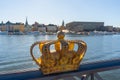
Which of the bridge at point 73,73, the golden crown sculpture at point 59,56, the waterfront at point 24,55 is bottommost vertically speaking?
the waterfront at point 24,55

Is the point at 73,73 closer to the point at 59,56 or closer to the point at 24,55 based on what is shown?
the point at 59,56

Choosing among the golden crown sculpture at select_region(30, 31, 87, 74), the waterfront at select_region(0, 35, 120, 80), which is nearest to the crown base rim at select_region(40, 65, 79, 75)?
the golden crown sculpture at select_region(30, 31, 87, 74)

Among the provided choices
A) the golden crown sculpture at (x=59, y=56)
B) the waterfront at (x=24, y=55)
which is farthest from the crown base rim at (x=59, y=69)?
the waterfront at (x=24, y=55)

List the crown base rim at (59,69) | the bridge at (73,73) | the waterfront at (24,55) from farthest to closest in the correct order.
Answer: the waterfront at (24,55) → the crown base rim at (59,69) → the bridge at (73,73)

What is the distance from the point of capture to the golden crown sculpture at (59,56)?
1.98 metres

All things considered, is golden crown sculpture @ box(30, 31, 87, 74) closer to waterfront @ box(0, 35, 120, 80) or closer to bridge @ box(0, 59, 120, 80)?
bridge @ box(0, 59, 120, 80)

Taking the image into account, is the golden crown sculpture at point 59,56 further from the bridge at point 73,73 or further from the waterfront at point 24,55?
the waterfront at point 24,55

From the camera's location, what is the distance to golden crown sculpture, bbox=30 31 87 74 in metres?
1.98

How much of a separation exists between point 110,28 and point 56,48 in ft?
416

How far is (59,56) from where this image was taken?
2014mm

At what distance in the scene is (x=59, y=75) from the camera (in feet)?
6.72

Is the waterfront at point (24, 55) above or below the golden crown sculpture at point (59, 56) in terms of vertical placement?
below

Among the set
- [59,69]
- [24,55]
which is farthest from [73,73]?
[24,55]

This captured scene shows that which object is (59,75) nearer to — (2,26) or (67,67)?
(67,67)
